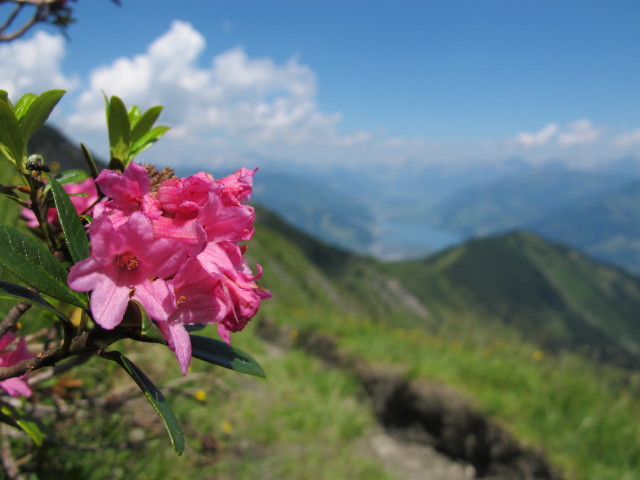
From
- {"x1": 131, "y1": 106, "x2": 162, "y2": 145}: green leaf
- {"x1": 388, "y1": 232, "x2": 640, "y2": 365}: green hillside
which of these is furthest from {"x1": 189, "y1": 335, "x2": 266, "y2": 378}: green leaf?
{"x1": 388, "y1": 232, "x2": 640, "y2": 365}: green hillside

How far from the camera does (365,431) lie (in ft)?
16.3

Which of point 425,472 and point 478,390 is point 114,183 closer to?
point 425,472

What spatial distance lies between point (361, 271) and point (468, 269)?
42.1 m

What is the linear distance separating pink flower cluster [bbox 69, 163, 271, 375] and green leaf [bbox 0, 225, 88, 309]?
3.5 inches

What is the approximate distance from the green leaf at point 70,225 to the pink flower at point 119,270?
0.27 ft

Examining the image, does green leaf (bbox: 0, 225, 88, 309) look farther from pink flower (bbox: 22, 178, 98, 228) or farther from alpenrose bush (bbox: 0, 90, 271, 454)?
pink flower (bbox: 22, 178, 98, 228)

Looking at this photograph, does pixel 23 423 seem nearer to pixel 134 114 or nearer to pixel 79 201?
pixel 79 201

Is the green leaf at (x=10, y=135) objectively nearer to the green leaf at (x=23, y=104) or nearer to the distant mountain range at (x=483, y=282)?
the green leaf at (x=23, y=104)

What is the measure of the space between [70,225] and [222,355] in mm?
423

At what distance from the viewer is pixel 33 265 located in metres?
0.79

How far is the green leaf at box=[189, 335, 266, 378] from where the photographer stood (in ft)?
3.30

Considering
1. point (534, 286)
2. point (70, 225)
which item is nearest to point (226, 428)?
point (70, 225)

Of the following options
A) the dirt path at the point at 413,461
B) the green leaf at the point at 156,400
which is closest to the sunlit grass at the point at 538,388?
the dirt path at the point at 413,461

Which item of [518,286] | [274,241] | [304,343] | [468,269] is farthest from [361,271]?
[304,343]
